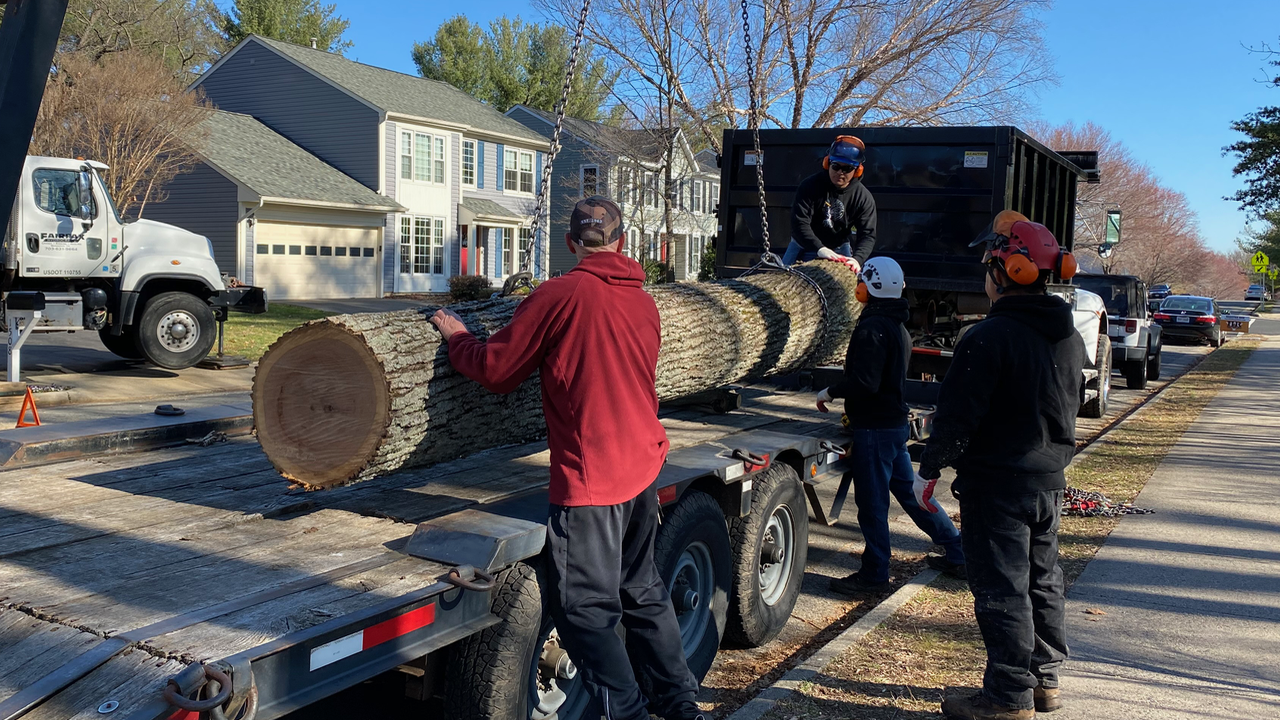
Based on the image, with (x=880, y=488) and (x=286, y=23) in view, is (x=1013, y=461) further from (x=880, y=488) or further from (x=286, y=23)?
(x=286, y=23)

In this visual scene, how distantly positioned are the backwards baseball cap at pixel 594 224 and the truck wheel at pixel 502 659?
1.10 m

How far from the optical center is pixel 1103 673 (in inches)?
179

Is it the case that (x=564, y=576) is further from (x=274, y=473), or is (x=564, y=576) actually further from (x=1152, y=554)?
(x=1152, y=554)

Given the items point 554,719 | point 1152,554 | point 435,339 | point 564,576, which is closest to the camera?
point 564,576

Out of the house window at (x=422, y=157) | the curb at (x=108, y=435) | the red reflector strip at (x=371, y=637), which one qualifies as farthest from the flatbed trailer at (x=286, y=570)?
the house window at (x=422, y=157)

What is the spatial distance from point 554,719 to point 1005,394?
219 centimetres

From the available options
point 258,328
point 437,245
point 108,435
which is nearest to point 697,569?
point 108,435

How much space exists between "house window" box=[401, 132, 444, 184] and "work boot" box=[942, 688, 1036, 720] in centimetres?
2897

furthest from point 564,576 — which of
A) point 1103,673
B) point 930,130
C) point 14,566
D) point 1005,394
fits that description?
point 930,130

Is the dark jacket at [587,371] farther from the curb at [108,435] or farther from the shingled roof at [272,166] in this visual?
the shingled roof at [272,166]

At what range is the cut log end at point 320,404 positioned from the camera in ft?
12.1

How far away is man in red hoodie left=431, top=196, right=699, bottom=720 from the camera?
3.24 metres

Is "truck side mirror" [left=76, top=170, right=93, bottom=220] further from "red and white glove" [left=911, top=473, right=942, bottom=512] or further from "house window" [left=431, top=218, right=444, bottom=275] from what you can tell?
"house window" [left=431, top=218, right=444, bottom=275]

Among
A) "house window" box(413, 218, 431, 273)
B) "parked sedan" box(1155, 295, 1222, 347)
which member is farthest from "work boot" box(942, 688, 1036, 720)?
"house window" box(413, 218, 431, 273)
